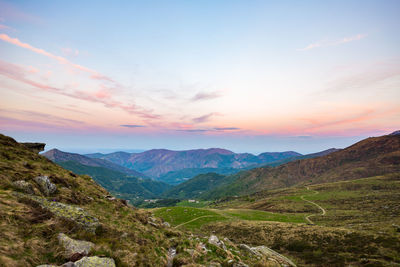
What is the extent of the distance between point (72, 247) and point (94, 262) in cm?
203

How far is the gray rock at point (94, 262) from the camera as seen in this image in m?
9.14

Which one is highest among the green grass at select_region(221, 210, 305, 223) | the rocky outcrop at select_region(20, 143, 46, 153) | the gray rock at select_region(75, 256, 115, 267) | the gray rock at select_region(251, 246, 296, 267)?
the rocky outcrop at select_region(20, 143, 46, 153)

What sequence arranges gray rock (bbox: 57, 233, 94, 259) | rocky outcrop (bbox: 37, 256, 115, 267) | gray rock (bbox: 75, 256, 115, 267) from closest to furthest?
rocky outcrop (bbox: 37, 256, 115, 267) → gray rock (bbox: 75, 256, 115, 267) → gray rock (bbox: 57, 233, 94, 259)

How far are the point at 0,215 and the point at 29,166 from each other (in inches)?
713

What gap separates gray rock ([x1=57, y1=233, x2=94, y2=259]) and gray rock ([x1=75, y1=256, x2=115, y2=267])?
3.11 ft

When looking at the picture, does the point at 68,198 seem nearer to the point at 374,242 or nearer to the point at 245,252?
the point at 245,252

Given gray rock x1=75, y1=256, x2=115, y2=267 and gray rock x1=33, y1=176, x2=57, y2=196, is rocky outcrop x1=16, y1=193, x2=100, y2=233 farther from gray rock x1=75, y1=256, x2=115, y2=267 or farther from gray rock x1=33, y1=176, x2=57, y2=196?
gray rock x1=33, y1=176, x2=57, y2=196

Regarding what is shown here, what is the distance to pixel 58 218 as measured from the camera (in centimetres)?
1303

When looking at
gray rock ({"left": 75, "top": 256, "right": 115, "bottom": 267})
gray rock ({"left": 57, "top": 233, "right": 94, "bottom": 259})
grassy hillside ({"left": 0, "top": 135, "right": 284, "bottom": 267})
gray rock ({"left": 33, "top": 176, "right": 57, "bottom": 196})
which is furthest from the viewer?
gray rock ({"left": 33, "top": 176, "right": 57, "bottom": 196})

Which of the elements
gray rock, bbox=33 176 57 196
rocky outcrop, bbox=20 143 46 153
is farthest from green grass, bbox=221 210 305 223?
rocky outcrop, bbox=20 143 46 153

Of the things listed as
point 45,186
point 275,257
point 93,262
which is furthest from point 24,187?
point 275,257

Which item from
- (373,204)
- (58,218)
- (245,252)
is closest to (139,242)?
(58,218)

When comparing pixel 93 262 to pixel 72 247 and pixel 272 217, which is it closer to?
pixel 72 247

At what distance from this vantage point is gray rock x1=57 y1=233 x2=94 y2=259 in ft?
32.8
